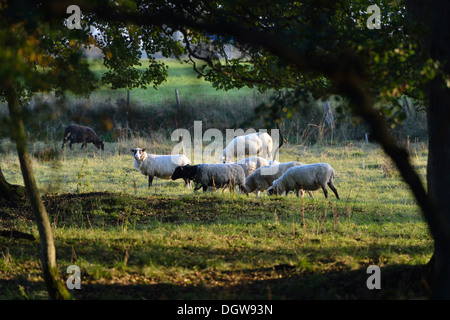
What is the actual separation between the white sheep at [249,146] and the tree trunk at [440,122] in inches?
533

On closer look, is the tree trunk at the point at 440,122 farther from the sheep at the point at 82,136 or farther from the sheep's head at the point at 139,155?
the sheep at the point at 82,136

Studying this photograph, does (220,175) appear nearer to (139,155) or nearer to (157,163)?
(157,163)

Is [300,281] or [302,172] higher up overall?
[302,172]

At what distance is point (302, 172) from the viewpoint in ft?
42.1

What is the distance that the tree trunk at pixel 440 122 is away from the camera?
452 cm

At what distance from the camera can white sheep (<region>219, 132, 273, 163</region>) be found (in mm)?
18922

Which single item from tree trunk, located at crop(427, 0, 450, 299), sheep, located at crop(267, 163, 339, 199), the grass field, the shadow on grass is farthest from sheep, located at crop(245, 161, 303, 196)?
tree trunk, located at crop(427, 0, 450, 299)

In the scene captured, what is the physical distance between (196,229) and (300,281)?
129 inches

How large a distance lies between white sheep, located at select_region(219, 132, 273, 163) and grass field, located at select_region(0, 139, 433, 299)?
717 centimetres

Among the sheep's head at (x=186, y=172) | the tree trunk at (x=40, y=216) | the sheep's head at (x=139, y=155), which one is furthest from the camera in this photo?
the sheep's head at (x=139, y=155)

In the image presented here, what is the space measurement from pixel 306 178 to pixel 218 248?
20.4 feet

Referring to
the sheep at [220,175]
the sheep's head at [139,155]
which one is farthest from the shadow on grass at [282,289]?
the sheep's head at [139,155]

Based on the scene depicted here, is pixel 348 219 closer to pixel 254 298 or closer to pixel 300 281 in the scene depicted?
pixel 300 281
